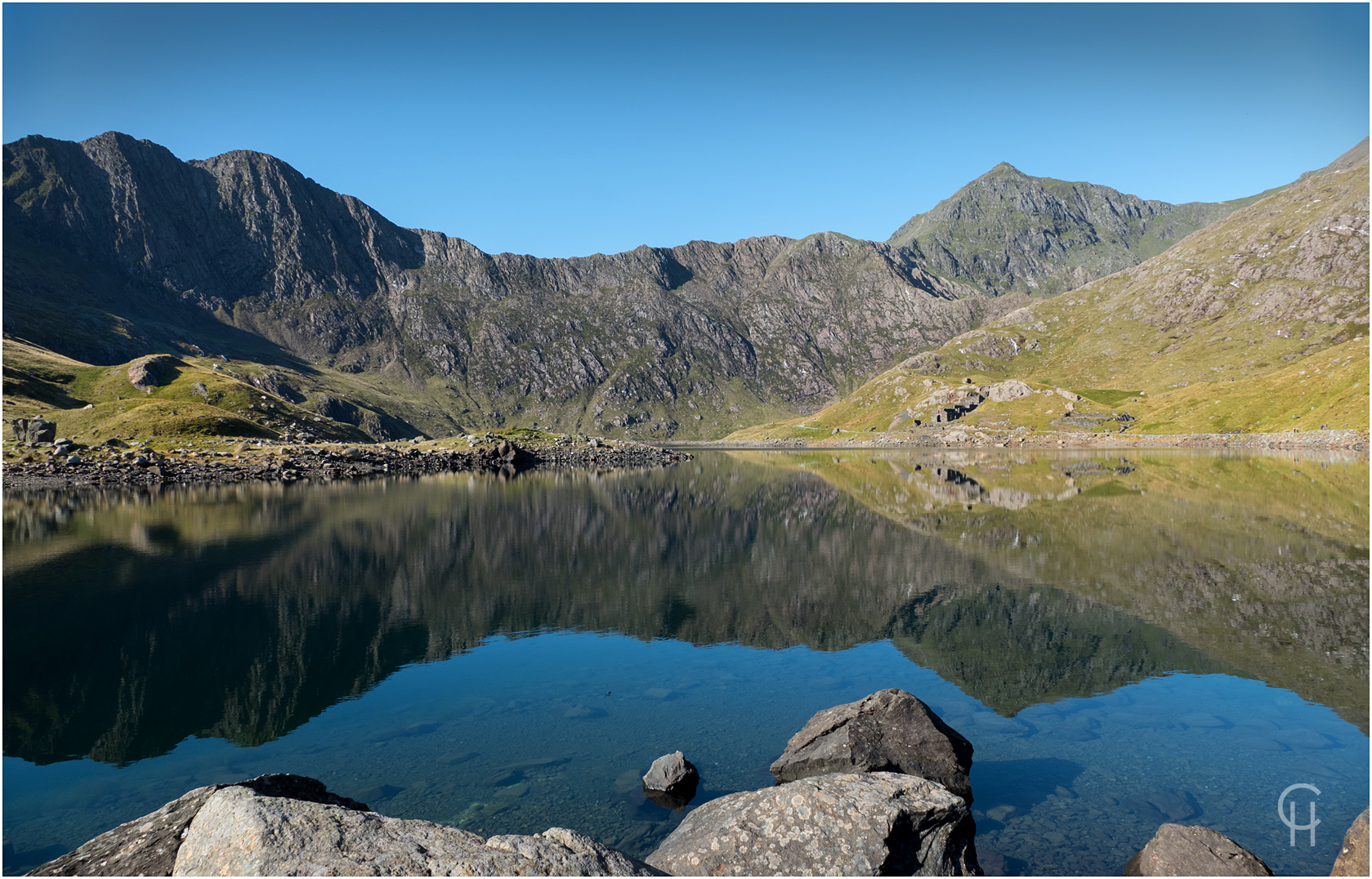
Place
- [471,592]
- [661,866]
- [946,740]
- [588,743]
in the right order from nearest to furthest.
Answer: [661,866] < [946,740] < [588,743] < [471,592]

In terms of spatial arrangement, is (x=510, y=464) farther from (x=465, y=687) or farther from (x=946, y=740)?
(x=946, y=740)

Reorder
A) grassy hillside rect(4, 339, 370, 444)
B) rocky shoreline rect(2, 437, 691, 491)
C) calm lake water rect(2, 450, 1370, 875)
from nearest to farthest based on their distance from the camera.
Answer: calm lake water rect(2, 450, 1370, 875)
rocky shoreline rect(2, 437, 691, 491)
grassy hillside rect(4, 339, 370, 444)

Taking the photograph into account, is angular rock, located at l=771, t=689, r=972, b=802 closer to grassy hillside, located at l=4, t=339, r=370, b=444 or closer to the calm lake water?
the calm lake water

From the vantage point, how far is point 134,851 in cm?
816

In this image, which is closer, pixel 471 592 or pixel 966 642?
pixel 966 642

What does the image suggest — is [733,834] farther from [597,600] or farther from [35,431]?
[35,431]

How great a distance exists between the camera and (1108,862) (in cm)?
1374

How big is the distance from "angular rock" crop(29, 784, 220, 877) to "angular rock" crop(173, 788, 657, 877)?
91 cm

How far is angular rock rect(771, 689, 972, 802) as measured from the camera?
54.4 ft

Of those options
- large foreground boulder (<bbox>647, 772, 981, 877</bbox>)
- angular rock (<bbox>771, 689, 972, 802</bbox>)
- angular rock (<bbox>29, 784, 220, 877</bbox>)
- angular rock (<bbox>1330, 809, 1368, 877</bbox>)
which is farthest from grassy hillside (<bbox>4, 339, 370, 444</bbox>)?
angular rock (<bbox>1330, 809, 1368, 877</bbox>)

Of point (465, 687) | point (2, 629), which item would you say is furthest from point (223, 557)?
point (465, 687)

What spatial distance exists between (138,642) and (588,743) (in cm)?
2186

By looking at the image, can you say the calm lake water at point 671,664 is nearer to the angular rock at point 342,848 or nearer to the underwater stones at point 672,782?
the underwater stones at point 672,782

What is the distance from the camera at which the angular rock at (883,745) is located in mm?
16578
